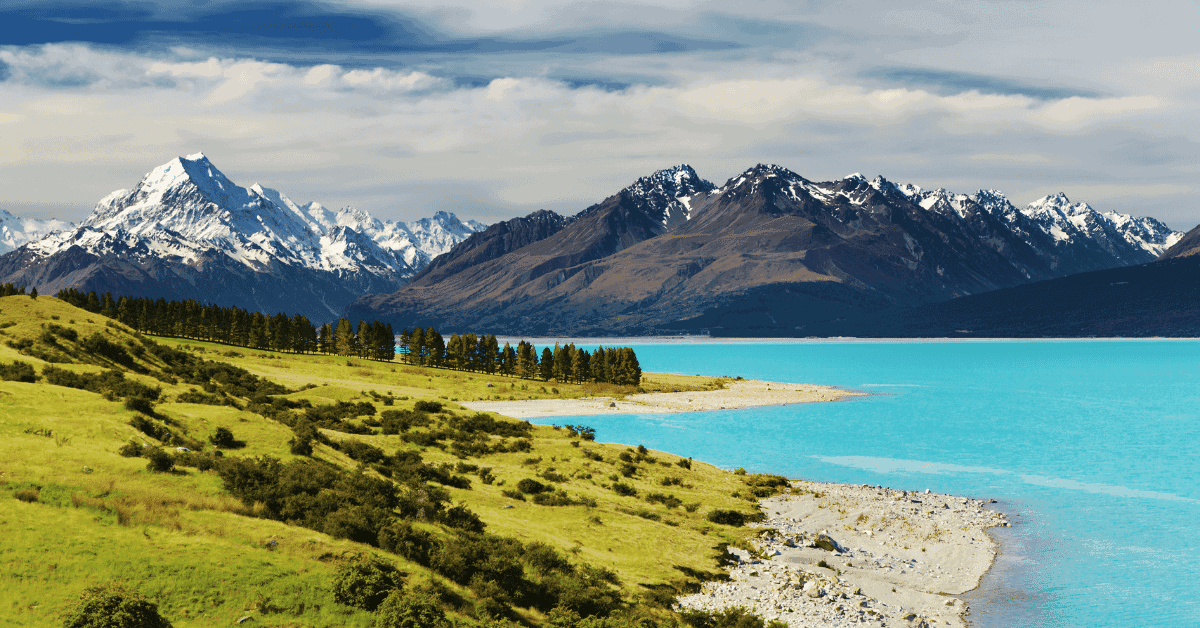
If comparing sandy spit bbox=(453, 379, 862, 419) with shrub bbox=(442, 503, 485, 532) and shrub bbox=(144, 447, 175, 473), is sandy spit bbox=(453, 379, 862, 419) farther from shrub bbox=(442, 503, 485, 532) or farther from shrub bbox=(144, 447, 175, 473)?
shrub bbox=(144, 447, 175, 473)

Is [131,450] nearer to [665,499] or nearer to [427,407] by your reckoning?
[665,499]

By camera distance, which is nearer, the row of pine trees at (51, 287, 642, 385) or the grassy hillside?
the grassy hillside

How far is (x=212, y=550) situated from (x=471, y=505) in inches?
719

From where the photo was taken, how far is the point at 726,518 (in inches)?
1971

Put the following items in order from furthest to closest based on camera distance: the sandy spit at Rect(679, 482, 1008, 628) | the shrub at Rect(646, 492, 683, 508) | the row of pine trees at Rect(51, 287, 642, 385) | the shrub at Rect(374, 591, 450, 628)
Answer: the row of pine trees at Rect(51, 287, 642, 385), the shrub at Rect(646, 492, 683, 508), the sandy spit at Rect(679, 482, 1008, 628), the shrub at Rect(374, 591, 450, 628)

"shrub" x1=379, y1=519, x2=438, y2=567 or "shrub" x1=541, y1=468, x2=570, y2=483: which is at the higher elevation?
"shrub" x1=379, y1=519, x2=438, y2=567

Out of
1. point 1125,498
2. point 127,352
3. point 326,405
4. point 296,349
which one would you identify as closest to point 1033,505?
point 1125,498

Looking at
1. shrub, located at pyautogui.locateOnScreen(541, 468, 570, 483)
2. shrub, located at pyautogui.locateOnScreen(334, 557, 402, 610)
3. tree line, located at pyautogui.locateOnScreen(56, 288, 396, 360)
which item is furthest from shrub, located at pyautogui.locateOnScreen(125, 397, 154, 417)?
tree line, located at pyautogui.locateOnScreen(56, 288, 396, 360)

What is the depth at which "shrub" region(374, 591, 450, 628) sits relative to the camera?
945 inches

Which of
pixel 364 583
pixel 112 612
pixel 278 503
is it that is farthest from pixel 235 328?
pixel 112 612

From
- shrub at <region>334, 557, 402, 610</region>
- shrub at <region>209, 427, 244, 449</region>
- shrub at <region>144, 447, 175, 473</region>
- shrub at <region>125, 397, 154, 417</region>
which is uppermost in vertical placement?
shrub at <region>125, 397, 154, 417</region>

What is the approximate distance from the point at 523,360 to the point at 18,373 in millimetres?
134889

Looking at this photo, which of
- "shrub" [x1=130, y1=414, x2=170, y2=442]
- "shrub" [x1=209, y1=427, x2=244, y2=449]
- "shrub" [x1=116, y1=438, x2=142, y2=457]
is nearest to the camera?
"shrub" [x1=116, y1=438, x2=142, y2=457]

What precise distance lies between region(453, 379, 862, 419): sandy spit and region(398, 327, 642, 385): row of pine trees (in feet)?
46.5
